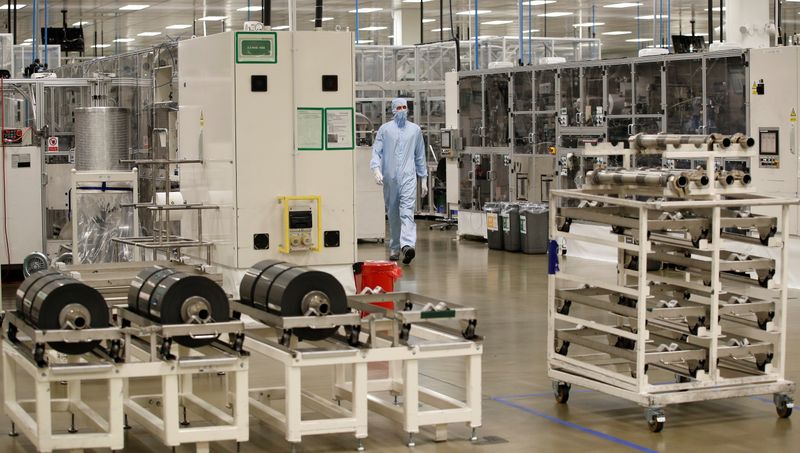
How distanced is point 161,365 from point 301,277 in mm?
797

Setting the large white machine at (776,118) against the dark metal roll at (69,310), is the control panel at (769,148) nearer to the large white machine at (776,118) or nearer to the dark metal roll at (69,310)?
the large white machine at (776,118)

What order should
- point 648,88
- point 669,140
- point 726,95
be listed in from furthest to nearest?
point 648,88
point 726,95
point 669,140

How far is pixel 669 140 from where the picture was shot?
6.57 m

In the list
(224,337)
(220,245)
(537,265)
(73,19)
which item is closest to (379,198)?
(537,265)

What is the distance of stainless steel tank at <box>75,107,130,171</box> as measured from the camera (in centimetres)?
1181

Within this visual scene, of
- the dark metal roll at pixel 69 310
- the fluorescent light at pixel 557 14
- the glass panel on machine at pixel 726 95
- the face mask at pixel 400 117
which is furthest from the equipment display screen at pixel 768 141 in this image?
the fluorescent light at pixel 557 14

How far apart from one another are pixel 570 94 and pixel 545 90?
523 mm

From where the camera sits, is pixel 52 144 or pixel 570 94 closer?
pixel 52 144

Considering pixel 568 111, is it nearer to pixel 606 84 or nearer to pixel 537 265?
pixel 606 84

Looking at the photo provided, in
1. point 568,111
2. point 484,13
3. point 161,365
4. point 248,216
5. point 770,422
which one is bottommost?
point 770,422

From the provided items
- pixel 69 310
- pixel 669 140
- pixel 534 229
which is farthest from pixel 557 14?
pixel 69 310

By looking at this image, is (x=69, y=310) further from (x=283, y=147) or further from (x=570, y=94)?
(x=570, y=94)

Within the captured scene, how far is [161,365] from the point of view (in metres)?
5.34

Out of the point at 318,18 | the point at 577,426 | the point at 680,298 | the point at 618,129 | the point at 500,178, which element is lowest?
the point at 577,426
